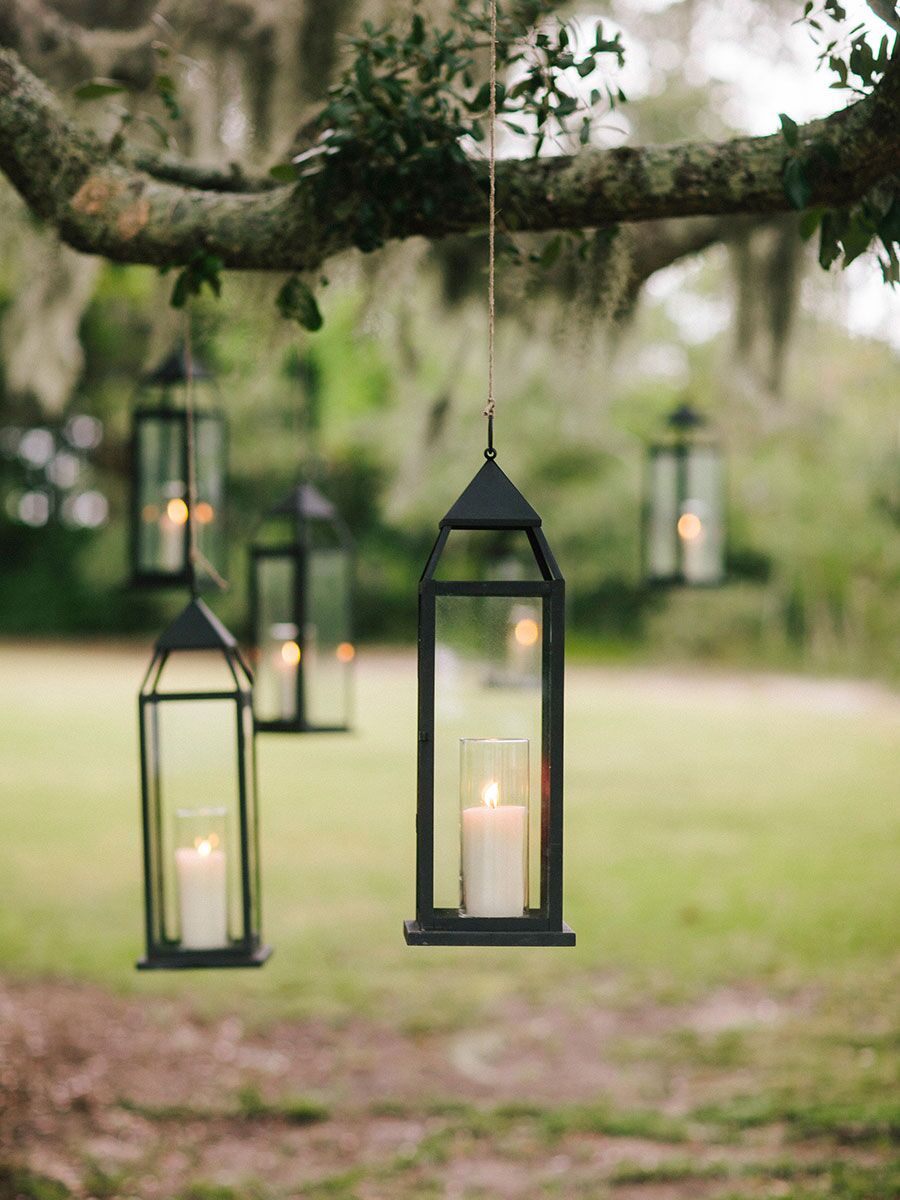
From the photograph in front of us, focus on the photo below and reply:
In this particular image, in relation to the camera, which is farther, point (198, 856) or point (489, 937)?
point (198, 856)

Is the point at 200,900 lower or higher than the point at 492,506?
lower

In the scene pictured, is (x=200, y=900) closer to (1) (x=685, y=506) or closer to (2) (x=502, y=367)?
(2) (x=502, y=367)

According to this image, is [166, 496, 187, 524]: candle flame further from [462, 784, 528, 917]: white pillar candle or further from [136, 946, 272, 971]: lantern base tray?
[462, 784, 528, 917]: white pillar candle

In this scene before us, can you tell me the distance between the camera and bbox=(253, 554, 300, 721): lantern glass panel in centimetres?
358

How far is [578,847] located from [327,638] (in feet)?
11.8

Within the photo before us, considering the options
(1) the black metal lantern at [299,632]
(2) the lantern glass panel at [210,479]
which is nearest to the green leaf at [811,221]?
(1) the black metal lantern at [299,632]

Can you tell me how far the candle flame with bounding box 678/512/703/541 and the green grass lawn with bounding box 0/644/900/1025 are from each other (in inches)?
64.9

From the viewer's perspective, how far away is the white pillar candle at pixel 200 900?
6.63ft

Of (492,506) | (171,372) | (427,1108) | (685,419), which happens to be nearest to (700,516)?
(685,419)

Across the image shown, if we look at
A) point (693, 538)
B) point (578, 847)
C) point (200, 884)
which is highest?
point (693, 538)

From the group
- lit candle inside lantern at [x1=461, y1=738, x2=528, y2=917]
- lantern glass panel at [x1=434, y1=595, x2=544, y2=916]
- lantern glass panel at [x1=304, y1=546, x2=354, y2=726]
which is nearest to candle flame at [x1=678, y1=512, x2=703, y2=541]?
lantern glass panel at [x1=304, y1=546, x2=354, y2=726]

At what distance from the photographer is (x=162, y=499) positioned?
12.0 feet

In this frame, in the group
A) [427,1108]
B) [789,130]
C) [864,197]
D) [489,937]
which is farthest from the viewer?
[427,1108]

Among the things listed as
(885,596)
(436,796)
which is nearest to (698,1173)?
(436,796)
